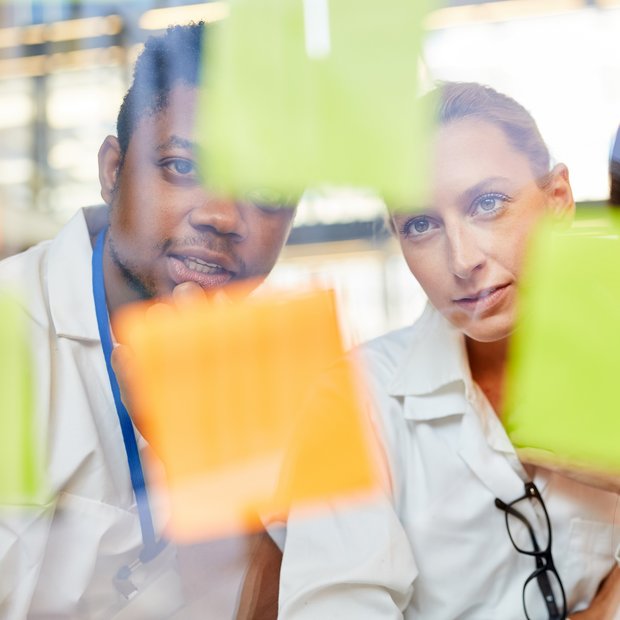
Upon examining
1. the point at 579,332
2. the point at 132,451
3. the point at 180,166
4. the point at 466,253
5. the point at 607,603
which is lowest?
the point at 607,603

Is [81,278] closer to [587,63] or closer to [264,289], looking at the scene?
[264,289]

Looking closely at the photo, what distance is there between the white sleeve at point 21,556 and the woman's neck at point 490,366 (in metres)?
0.55

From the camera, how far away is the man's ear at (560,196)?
3.03 ft

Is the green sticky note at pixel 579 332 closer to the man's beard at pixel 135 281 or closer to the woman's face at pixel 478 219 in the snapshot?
the woman's face at pixel 478 219

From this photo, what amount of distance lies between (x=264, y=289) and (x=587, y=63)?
482 mm

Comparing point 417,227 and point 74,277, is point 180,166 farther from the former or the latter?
point 417,227

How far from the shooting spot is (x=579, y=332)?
0.92 meters

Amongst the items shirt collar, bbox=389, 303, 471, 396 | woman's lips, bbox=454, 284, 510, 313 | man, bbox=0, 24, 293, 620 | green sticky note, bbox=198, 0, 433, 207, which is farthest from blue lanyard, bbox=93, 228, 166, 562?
woman's lips, bbox=454, 284, 510, 313

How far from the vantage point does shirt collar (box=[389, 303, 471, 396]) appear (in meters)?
0.97

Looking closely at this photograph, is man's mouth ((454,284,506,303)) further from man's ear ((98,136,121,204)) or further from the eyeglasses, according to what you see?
man's ear ((98,136,121,204))

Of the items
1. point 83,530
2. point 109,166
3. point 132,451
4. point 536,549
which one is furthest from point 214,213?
point 536,549

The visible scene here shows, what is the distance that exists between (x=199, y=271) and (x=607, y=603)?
642mm

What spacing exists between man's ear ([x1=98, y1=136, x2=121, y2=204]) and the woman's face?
0.36 meters

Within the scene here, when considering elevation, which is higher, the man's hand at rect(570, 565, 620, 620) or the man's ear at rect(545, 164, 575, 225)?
the man's ear at rect(545, 164, 575, 225)
